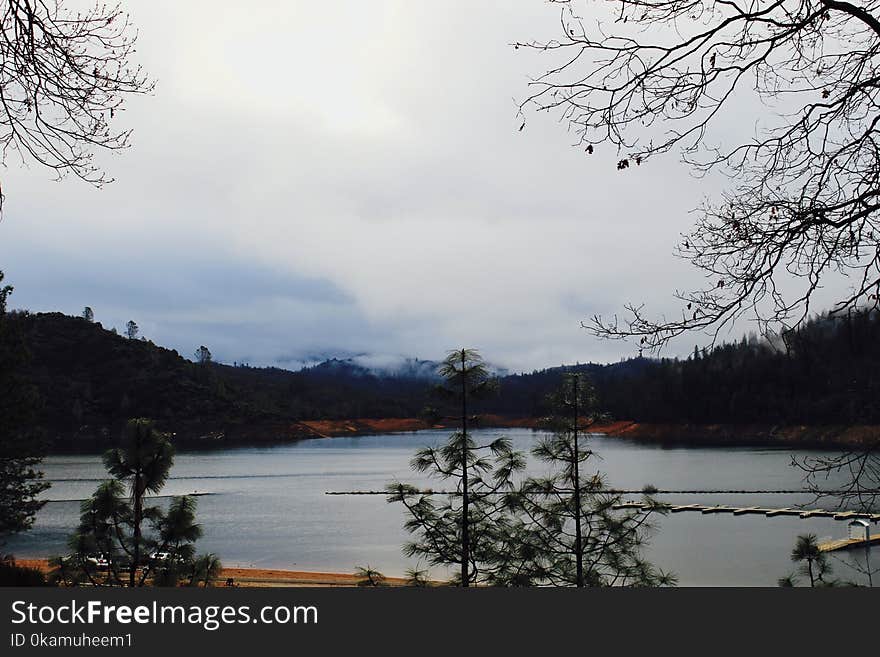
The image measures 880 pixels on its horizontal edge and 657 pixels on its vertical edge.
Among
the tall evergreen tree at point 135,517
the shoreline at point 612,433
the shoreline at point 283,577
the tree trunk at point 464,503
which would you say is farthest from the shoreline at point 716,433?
the tall evergreen tree at point 135,517

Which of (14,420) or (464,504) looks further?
(14,420)

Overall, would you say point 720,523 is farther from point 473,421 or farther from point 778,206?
point 778,206

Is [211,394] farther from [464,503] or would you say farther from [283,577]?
[464,503]

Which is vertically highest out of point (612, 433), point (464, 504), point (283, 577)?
point (612, 433)

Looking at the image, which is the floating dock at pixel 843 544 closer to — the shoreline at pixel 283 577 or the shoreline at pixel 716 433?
the shoreline at pixel 283 577

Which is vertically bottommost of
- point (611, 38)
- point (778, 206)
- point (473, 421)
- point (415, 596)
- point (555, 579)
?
point (555, 579)

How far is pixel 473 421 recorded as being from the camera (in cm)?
1204

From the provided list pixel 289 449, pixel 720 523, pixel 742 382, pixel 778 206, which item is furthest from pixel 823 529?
pixel 289 449

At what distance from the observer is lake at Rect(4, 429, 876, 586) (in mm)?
28172

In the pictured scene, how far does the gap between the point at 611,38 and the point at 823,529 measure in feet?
117

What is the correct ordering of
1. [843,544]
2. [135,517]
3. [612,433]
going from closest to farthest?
[135,517] → [843,544] → [612,433]

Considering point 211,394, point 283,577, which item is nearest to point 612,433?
point 211,394

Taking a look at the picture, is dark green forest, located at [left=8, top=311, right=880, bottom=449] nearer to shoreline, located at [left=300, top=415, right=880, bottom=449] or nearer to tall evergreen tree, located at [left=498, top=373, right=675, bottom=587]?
shoreline, located at [left=300, top=415, right=880, bottom=449]

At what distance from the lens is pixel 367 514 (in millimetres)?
42844
